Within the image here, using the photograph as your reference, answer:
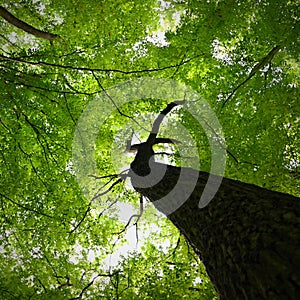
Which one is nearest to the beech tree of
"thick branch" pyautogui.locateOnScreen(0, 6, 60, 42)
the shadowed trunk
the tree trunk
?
"thick branch" pyautogui.locateOnScreen(0, 6, 60, 42)

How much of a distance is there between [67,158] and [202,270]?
12.7 feet

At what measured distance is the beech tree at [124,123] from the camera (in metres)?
5.46

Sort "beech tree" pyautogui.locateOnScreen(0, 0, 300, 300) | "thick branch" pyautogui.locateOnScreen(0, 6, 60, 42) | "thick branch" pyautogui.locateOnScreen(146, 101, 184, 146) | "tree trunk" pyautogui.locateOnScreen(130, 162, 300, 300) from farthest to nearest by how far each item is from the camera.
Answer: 1. "thick branch" pyautogui.locateOnScreen(146, 101, 184, 146)
2. "beech tree" pyautogui.locateOnScreen(0, 0, 300, 300)
3. "thick branch" pyautogui.locateOnScreen(0, 6, 60, 42)
4. "tree trunk" pyautogui.locateOnScreen(130, 162, 300, 300)

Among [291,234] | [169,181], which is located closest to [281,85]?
[169,181]

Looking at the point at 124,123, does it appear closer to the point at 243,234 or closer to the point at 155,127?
the point at 155,127

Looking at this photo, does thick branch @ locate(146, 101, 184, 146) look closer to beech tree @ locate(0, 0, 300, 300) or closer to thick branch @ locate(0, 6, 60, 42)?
beech tree @ locate(0, 0, 300, 300)

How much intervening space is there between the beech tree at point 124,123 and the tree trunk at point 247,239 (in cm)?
103

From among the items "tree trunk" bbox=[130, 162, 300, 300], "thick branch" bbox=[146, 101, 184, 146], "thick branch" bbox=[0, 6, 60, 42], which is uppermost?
"thick branch" bbox=[146, 101, 184, 146]

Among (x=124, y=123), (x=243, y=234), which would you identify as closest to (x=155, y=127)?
(x=124, y=123)

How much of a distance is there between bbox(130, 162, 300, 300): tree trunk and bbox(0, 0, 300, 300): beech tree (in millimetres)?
1027

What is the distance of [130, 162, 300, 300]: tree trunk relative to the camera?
1571mm

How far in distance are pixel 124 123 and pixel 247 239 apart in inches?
230

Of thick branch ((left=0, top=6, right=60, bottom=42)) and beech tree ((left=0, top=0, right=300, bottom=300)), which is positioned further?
beech tree ((left=0, top=0, right=300, bottom=300))

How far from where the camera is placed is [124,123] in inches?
297
